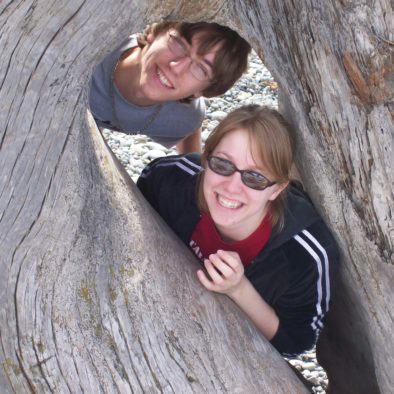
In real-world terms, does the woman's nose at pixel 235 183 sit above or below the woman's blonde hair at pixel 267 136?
below

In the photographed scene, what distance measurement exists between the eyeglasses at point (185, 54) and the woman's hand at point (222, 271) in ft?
3.09

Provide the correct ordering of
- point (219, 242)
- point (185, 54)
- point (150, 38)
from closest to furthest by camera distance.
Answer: point (219, 242), point (185, 54), point (150, 38)

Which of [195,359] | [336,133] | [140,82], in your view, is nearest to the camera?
[336,133]

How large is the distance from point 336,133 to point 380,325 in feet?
2.91

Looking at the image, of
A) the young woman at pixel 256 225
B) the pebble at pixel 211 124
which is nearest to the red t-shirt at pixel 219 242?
the young woman at pixel 256 225

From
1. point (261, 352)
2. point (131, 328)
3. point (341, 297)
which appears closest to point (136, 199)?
point (131, 328)

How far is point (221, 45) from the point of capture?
11.5 feet

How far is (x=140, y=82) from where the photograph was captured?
3830mm

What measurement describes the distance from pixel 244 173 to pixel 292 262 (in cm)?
46

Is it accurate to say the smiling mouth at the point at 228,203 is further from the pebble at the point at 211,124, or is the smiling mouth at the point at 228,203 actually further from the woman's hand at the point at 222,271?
the pebble at the point at 211,124

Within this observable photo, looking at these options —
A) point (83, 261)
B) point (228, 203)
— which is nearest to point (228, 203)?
point (228, 203)

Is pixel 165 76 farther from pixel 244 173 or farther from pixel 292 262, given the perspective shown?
pixel 292 262

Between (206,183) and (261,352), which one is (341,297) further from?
(206,183)

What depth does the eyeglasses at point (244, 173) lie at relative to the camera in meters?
3.16
